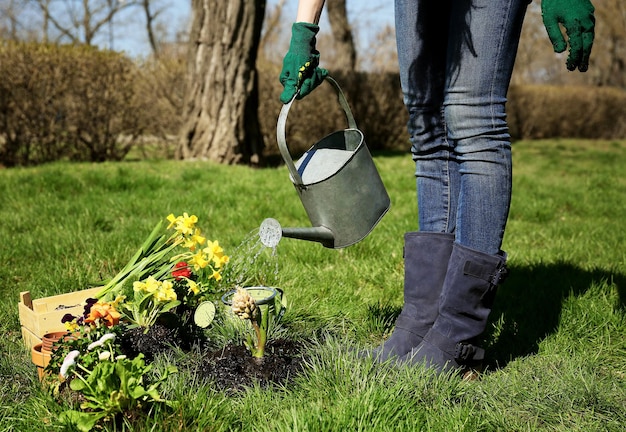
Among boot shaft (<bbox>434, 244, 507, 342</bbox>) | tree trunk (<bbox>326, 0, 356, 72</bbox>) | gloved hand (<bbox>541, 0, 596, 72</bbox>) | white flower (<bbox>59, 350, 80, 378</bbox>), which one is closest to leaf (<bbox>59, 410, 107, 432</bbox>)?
white flower (<bbox>59, 350, 80, 378</bbox>)

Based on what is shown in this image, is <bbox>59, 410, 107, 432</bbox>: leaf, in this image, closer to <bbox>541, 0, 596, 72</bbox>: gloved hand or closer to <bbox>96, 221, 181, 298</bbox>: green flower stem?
<bbox>96, 221, 181, 298</bbox>: green flower stem

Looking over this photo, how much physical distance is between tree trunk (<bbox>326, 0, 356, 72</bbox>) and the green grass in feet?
23.0

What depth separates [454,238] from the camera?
1933 millimetres

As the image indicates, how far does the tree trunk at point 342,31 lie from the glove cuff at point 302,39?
997 centimetres

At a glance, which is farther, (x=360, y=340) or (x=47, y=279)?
(x=47, y=279)

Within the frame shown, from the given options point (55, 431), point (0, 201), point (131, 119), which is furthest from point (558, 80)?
point (55, 431)

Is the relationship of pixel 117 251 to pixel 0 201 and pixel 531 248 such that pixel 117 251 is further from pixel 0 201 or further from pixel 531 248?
pixel 531 248

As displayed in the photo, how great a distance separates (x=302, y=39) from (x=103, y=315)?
93cm

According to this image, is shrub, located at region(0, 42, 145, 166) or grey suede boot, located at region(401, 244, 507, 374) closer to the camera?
grey suede boot, located at region(401, 244, 507, 374)

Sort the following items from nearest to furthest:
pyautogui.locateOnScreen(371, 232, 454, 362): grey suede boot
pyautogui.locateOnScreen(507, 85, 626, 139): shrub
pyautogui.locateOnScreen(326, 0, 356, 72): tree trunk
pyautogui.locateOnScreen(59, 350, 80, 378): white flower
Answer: pyautogui.locateOnScreen(59, 350, 80, 378): white flower < pyautogui.locateOnScreen(371, 232, 454, 362): grey suede boot < pyautogui.locateOnScreen(326, 0, 356, 72): tree trunk < pyautogui.locateOnScreen(507, 85, 626, 139): shrub

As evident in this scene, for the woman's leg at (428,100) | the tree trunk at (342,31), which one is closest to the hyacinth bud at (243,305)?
the woman's leg at (428,100)

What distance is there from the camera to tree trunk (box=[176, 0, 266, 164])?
242 inches

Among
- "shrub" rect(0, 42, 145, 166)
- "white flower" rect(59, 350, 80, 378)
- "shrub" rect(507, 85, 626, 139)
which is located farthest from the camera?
"shrub" rect(507, 85, 626, 139)

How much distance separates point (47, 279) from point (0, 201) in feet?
6.13
